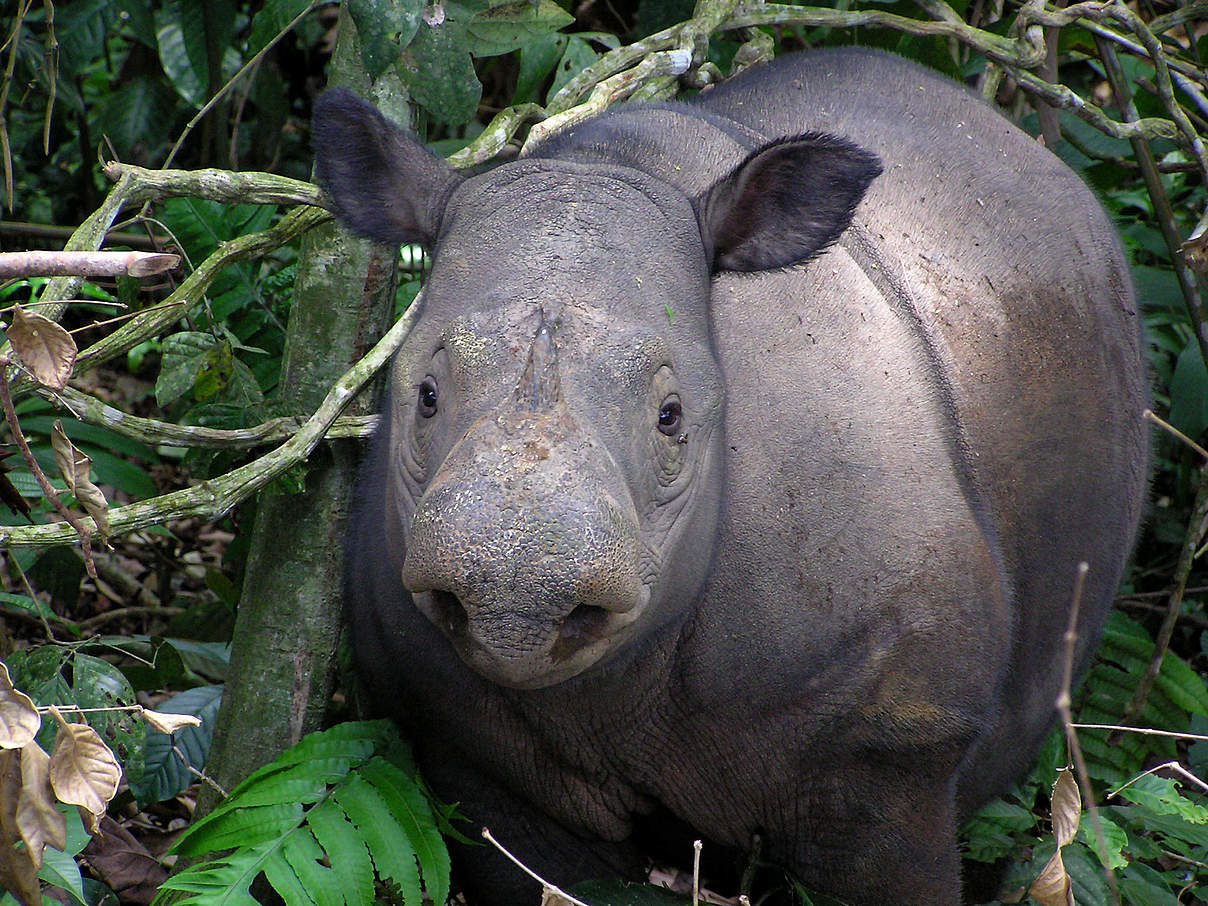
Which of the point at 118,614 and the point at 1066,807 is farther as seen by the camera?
the point at 118,614

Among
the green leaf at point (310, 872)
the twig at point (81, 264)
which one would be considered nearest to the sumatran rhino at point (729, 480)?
the green leaf at point (310, 872)

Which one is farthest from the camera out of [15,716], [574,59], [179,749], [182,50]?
[182,50]

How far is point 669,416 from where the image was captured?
226 centimetres

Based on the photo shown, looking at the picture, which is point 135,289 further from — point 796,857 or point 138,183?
point 796,857

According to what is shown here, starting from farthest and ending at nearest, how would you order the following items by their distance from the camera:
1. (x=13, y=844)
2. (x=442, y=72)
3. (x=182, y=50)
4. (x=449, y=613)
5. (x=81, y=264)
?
(x=182, y=50), (x=442, y=72), (x=13, y=844), (x=449, y=613), (x=81, y=264)

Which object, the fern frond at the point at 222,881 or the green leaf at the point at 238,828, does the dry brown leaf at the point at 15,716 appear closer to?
the fern frond at the point at 222,881

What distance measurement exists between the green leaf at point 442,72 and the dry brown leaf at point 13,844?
163cm

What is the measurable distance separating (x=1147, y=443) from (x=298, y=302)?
7.45ft

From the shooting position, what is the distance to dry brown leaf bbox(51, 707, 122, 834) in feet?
6.39

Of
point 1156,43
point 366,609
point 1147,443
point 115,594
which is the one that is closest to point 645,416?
point 366,609

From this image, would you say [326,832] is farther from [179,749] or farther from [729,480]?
[729,480]

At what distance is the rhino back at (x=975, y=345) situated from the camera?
103 inches

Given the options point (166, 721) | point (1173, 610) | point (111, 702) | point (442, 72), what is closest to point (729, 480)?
point (166, 721)

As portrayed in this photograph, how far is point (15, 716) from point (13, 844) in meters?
0.33
